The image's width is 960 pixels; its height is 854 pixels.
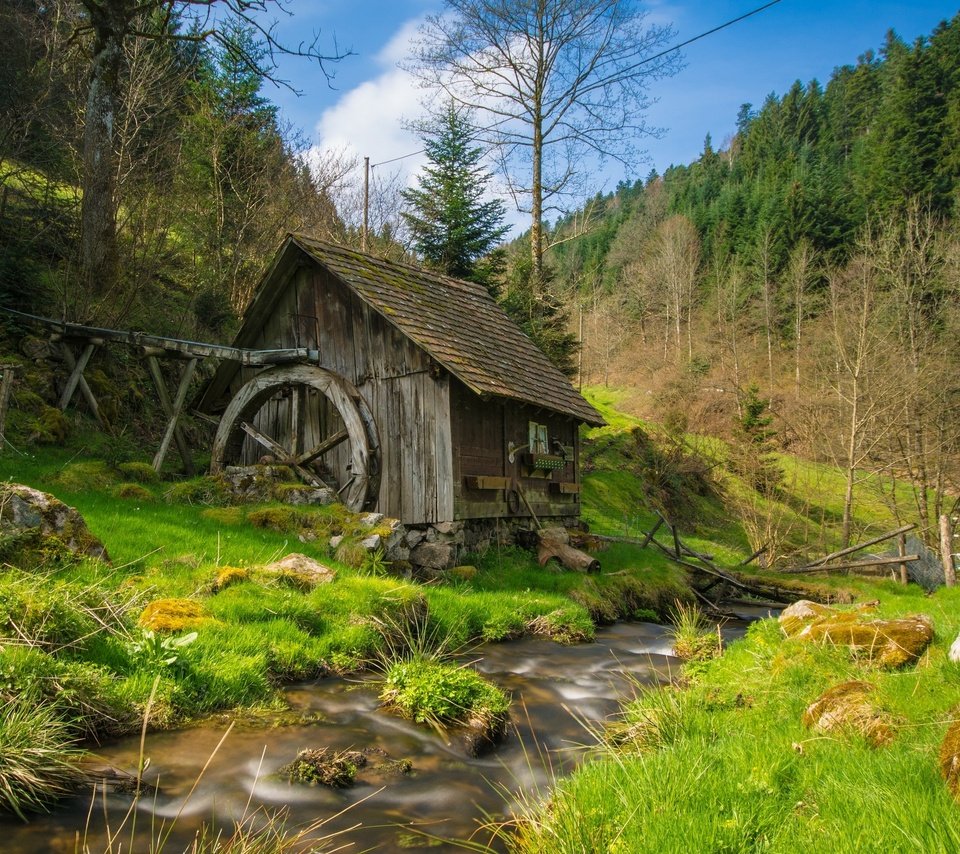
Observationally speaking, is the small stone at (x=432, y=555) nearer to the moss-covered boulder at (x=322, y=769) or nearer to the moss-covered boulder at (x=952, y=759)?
the moss-covered boulder at (x=322, y=769)

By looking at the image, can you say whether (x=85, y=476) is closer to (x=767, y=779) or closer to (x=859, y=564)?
(x=767, y=779)

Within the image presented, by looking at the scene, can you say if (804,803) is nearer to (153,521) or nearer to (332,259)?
(153,521)

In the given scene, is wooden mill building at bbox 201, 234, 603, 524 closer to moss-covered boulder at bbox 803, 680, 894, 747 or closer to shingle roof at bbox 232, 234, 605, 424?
shingle roof at bbox 232, 234, 605, 424

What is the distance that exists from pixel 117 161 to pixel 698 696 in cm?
1563

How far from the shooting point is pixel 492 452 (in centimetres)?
1216

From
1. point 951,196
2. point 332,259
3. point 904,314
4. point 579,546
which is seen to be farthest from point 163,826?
point 951,196

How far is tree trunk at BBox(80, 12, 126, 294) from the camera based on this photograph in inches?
548

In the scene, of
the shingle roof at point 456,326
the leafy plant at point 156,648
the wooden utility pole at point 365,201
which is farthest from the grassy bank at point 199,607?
the wooden utility pole at point 365,201

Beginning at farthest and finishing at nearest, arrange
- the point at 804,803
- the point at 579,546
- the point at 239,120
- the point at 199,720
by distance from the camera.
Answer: the point at 239,120
the point at 579,546
the point at 199,720
the point at 804,803

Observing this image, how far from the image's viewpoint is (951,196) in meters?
36.3

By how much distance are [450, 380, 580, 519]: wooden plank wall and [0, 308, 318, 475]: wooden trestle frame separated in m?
3.05

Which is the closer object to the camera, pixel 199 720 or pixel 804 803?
pixel 804 803

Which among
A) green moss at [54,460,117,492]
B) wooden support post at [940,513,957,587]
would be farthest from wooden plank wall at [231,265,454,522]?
wooden support post at [940,513,957,587]

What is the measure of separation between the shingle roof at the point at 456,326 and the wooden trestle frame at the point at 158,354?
1.36 meters
